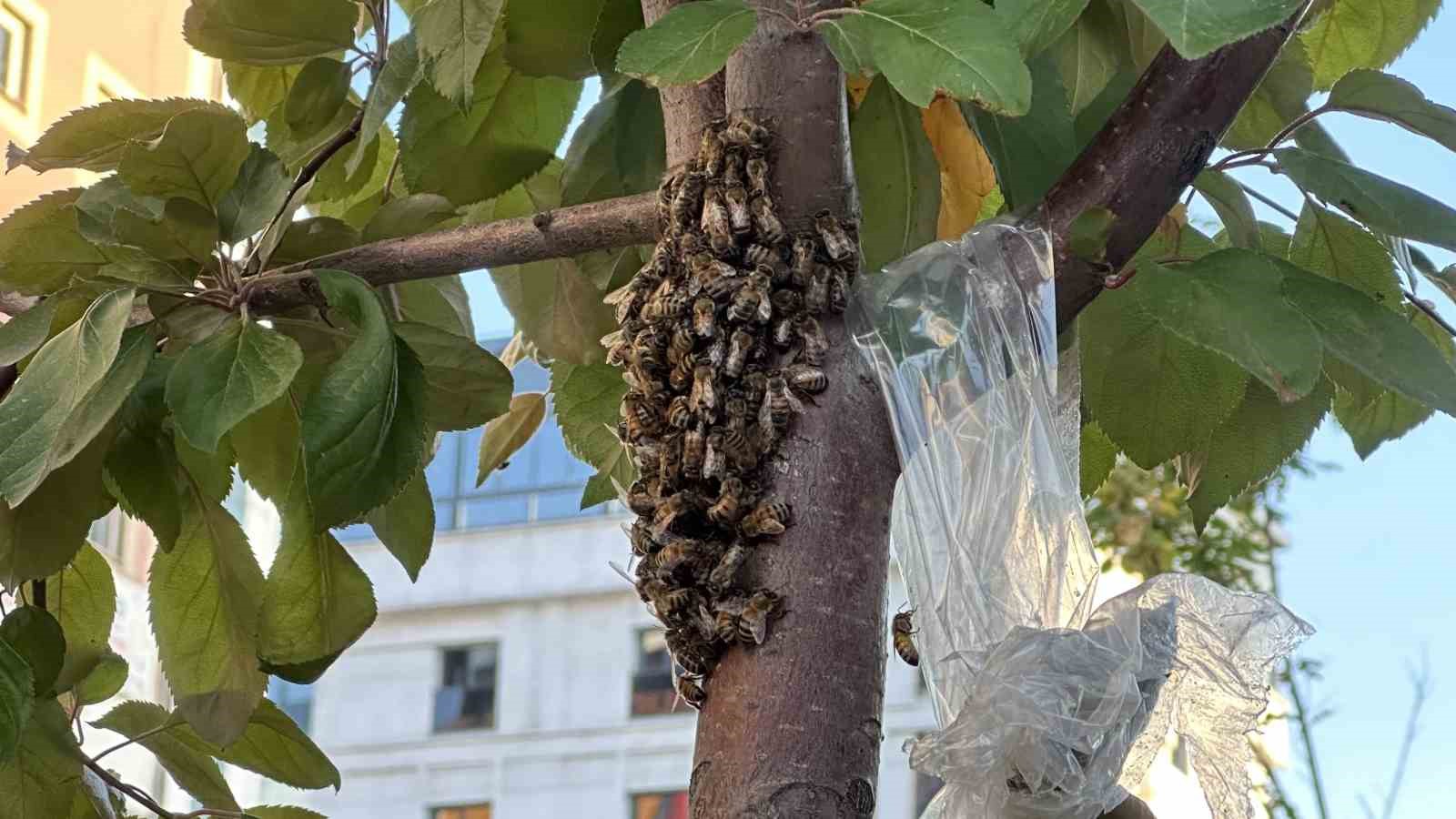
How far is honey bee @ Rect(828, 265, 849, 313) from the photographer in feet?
2.04

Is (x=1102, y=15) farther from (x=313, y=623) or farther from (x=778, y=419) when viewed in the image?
(x=313, y=623)

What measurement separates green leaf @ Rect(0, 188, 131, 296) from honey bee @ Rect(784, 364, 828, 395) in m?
0.29

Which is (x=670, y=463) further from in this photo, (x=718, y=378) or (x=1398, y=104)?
(x=1398, y=104)

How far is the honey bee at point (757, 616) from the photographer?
22.9 inches

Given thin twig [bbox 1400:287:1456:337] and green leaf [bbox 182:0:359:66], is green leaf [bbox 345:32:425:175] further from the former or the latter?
thin twig [bbox 1400:287:1456:337]

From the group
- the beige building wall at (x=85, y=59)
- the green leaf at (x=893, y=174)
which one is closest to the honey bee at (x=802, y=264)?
the green leaf at (x=893, y=174)

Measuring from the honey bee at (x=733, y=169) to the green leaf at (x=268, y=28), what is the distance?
230 millimetres

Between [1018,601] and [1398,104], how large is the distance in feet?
0.88

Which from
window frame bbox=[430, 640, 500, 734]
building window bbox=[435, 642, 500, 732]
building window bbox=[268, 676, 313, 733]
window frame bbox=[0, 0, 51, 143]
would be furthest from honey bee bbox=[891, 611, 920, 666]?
building window bbox=[268, 676, 313, 733]

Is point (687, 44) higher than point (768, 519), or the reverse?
point (687, 44)

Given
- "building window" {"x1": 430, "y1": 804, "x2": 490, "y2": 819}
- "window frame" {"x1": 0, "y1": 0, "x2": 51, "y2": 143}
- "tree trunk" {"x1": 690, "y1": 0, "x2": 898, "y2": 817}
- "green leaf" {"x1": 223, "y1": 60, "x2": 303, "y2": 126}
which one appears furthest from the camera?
"building window" {"x1": 430, "y1": 804, "x2": 490, "y2": 819}

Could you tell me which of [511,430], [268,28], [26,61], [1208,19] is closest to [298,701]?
[26,61]

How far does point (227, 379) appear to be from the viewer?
60cm

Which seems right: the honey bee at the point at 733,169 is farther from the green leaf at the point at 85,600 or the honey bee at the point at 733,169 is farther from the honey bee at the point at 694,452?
the green leaf at the point at 85,600
